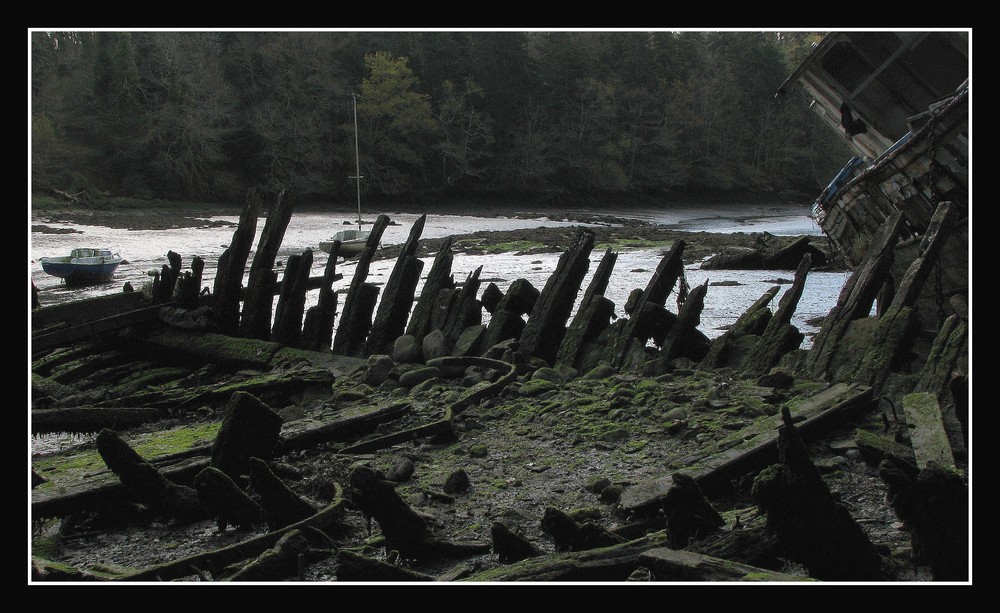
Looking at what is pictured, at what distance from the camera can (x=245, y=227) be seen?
9.53 m

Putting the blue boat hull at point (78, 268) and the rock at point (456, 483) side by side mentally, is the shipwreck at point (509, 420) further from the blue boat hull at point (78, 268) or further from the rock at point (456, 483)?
the blue boat hull at point (78, 268)

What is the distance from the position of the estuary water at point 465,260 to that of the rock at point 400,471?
611 cm

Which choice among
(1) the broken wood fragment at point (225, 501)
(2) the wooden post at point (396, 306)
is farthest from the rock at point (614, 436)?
(2) the wooden post at point (396, 306)

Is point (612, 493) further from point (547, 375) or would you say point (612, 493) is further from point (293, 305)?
point (293, 305)

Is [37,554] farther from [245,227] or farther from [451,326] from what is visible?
[245,227]

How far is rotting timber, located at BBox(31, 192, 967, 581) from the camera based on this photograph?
3334mm

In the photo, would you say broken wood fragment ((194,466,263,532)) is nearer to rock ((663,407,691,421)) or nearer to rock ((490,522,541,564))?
rock ((490,522,541,564))

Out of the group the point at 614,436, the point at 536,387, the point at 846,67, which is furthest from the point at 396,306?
the point at 846,67

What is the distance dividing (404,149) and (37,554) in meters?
52.8

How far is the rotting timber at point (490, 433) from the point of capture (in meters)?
3.33

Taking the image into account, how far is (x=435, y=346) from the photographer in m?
7.98

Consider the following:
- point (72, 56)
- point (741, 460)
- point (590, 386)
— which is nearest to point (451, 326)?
point (590, 386)

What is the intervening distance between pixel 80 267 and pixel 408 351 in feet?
52.4

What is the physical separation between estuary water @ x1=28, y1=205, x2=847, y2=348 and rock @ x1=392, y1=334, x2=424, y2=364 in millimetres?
4247
